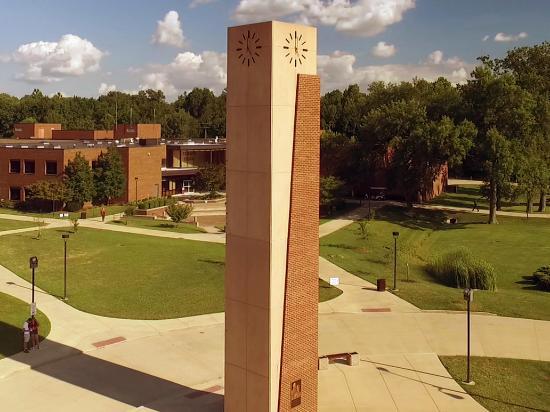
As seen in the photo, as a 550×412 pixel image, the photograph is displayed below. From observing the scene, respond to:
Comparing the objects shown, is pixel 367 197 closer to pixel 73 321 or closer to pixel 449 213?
pixel 449 213

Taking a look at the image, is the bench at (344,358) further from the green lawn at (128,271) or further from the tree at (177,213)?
the tree at (177,213)

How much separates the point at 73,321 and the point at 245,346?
1308 centimetres

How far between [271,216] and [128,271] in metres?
22.1

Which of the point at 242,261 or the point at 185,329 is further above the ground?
the point at 242,261

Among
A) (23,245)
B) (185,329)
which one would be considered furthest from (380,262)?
(23,245)

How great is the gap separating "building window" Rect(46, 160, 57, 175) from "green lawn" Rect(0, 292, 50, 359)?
33.4 meters

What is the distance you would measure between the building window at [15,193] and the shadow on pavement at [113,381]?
43464 millimetres

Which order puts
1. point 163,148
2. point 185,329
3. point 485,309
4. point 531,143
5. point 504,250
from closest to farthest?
point 185,329 < point 485,309 < point 504,250 < point 531,143 < point 163,148

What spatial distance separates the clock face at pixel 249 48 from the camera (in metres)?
15.4

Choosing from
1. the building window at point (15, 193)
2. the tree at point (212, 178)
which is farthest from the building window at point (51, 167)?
the tree at point (212, 178)

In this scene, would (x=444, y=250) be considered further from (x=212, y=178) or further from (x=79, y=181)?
(x=79, y=181)

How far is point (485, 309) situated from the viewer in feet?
95.3

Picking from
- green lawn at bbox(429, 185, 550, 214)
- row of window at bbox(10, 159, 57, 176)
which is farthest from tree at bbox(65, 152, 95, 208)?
green lawn at bbox(429, 185, 550, 214)

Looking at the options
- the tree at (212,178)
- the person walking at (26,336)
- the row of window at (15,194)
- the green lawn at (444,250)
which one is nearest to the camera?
the person walking at (26,336)
